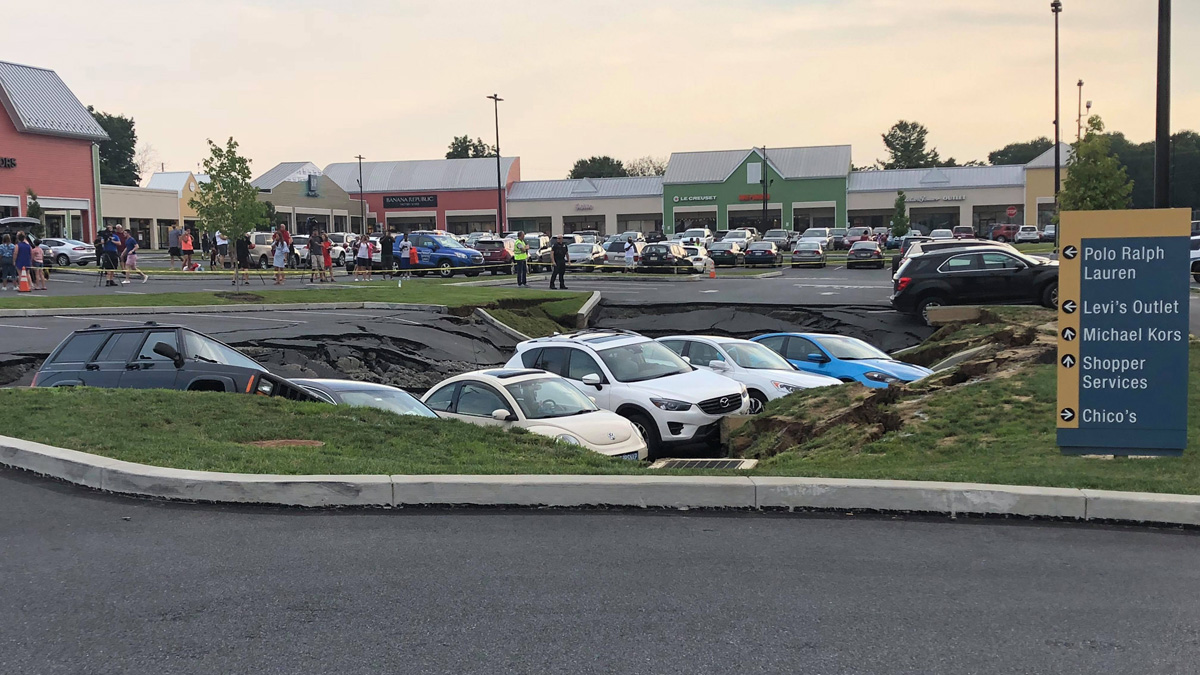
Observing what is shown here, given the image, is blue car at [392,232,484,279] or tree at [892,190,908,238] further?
tree at [892,190,908,238]

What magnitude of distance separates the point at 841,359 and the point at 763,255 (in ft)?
106

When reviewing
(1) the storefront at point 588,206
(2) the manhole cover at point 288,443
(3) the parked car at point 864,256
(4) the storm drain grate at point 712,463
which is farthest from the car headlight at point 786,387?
(1) the storefront at point 588,206

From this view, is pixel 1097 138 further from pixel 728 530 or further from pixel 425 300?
pixel 728 530

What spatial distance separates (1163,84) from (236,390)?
486 inches

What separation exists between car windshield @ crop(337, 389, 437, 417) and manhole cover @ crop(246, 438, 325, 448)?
11.0 feet

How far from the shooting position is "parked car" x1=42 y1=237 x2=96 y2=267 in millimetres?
46062

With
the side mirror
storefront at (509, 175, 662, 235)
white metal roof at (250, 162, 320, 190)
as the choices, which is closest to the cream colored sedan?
the side mirror

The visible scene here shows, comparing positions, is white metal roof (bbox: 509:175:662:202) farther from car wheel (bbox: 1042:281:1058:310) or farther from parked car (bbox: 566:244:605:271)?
car wheel (bbox: 1042:281:1058:310)

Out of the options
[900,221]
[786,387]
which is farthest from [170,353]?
[900,221]

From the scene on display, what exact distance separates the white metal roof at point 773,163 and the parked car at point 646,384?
243 ft

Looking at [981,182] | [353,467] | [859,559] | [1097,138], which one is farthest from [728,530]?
[981,182]

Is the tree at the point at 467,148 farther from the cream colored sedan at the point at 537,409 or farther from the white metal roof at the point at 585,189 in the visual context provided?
the cream colored sedan at the point at 537,409

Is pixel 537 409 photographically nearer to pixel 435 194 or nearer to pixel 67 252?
pixel 67 252

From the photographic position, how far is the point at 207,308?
2372cm
